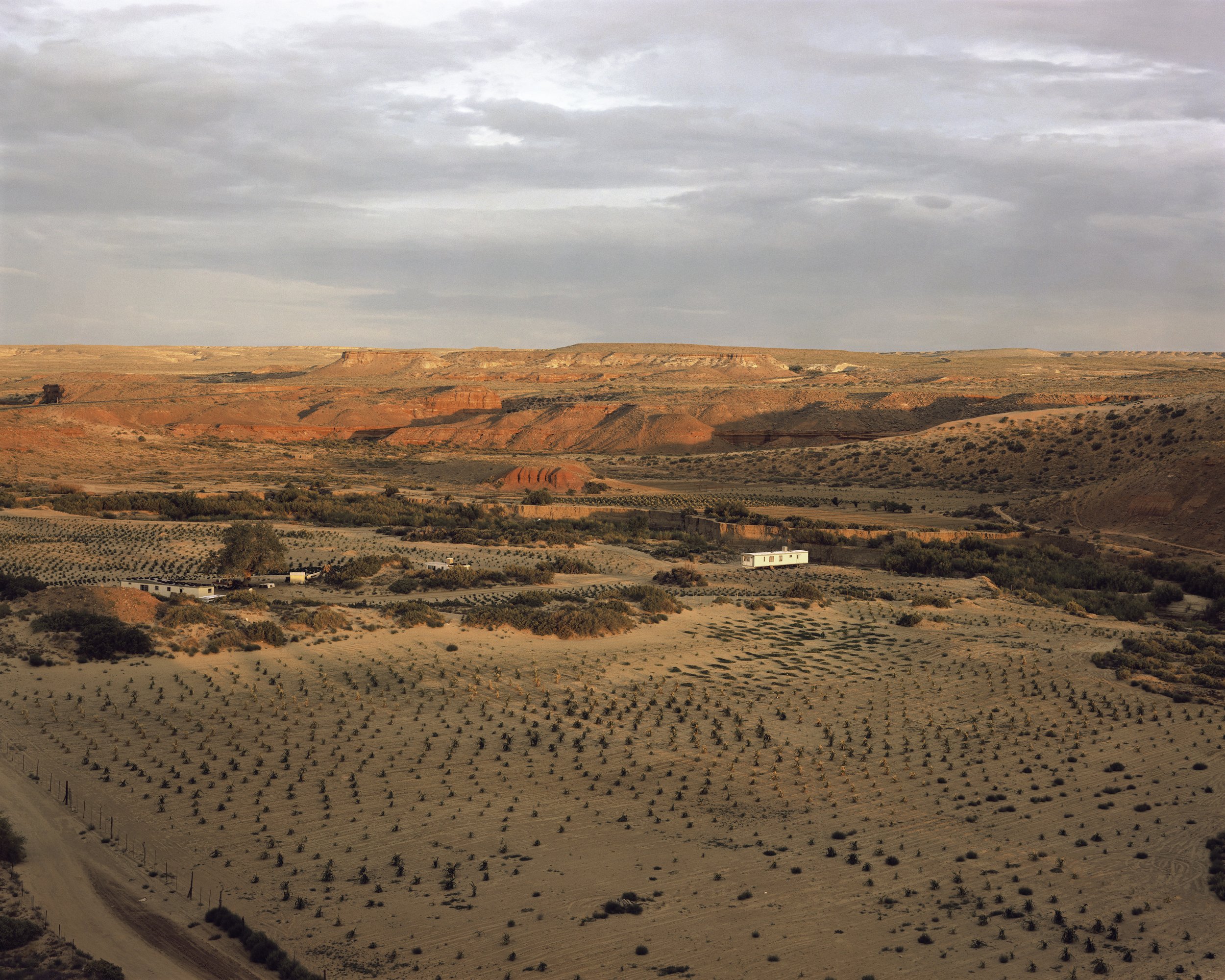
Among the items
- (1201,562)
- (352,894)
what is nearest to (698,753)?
(352,894)

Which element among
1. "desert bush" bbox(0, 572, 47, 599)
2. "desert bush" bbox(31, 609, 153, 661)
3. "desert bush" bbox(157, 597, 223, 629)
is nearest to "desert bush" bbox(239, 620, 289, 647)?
"desert bush" bbox(157, 597, 223, 629)

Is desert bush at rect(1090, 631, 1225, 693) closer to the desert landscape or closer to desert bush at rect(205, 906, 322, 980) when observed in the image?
Result: the desert landscape

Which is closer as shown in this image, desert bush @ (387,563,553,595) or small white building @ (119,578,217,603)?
small white building @ (119,578,217,603)

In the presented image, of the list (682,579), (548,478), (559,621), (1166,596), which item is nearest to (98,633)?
(559,621)

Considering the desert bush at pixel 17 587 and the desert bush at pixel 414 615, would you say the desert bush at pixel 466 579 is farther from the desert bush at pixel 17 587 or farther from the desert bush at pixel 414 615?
the desert bush at pixel 17 587

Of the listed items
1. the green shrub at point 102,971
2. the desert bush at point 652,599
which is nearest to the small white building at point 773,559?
the desert bush at point 652,599

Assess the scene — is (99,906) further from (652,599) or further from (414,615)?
(652,599)
